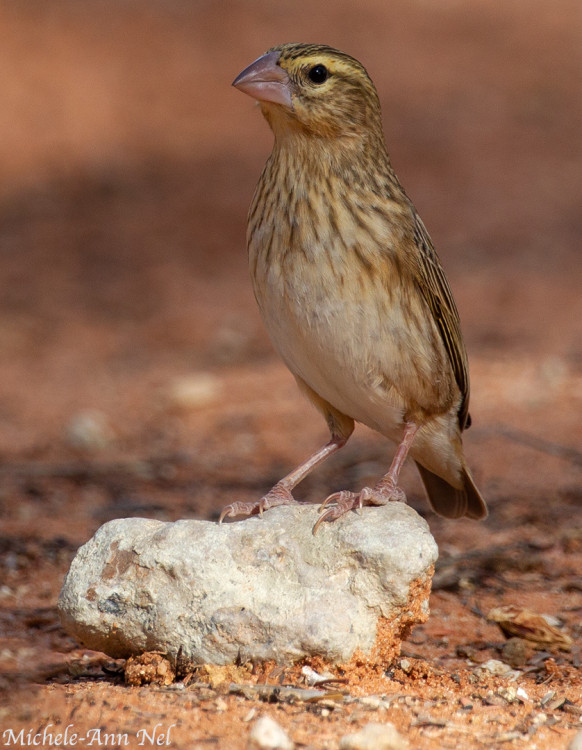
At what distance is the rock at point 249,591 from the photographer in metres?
2.97

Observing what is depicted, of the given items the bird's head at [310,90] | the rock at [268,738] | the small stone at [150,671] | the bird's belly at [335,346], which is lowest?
the small stone at [150,671]

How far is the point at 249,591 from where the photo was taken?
2980mm

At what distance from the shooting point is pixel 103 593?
3.04 meters

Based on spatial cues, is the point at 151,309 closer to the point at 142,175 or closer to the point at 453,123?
the point at 142,175

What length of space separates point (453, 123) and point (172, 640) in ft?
35.2

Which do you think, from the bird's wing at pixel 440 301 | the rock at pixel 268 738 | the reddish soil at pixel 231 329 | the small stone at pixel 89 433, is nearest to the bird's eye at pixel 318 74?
the bird's wing at pixel 440 301

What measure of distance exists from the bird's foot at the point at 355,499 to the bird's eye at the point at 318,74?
1400 millimetres

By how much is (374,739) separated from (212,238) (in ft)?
28.0

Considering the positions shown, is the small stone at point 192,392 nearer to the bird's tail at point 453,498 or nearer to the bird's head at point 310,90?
the bird's tail at point 453,498

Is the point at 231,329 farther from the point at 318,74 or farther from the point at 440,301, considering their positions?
the point at 318,74

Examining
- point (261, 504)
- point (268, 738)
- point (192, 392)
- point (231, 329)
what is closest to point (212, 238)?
point (231, 329)

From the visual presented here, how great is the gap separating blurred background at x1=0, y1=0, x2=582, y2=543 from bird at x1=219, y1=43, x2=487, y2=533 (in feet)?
4.48

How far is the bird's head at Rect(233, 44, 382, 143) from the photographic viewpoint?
3.63 m

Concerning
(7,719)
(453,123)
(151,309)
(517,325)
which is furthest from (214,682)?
(453,123)
